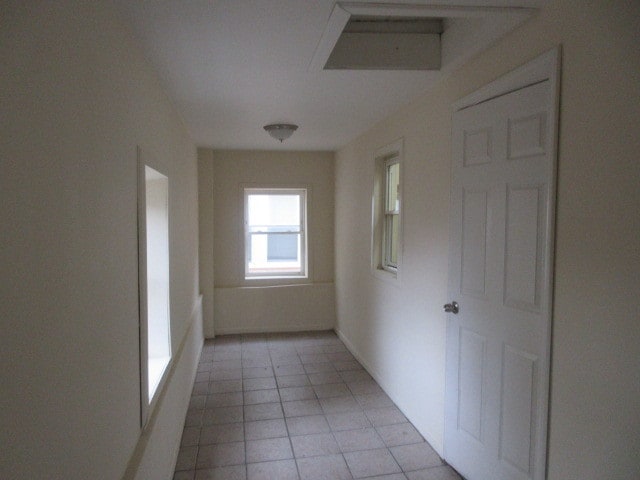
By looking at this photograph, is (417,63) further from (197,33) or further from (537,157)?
(197,33)

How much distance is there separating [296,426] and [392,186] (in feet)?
7.55

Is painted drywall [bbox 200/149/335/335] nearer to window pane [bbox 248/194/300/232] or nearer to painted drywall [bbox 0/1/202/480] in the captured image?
window pane [bbox 248/194/300/232]

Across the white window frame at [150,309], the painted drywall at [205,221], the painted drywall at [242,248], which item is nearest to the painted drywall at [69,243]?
the white window frame at [150,309]

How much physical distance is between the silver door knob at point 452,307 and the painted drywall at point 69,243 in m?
1.78

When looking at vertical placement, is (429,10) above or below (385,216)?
above

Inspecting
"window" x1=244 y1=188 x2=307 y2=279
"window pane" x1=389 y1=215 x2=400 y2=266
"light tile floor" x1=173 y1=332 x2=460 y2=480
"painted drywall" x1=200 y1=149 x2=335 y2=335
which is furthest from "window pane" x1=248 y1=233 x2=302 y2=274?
"window pane" x1=389 y1=215 x2=400 y2=266

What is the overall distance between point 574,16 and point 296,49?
1.27 metres

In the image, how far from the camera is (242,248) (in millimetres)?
6000

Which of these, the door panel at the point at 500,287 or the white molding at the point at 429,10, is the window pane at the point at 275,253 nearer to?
the door panel at the point at 500,287

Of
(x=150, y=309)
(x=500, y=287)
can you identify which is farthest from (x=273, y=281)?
(x=500, y=287)

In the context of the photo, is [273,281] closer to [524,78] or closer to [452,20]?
[452,20]

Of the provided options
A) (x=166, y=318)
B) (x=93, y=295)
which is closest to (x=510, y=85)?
(x=93, y=295)

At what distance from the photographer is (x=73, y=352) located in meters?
1.19

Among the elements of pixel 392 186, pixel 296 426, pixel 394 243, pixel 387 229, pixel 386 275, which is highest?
pixel 392 186
